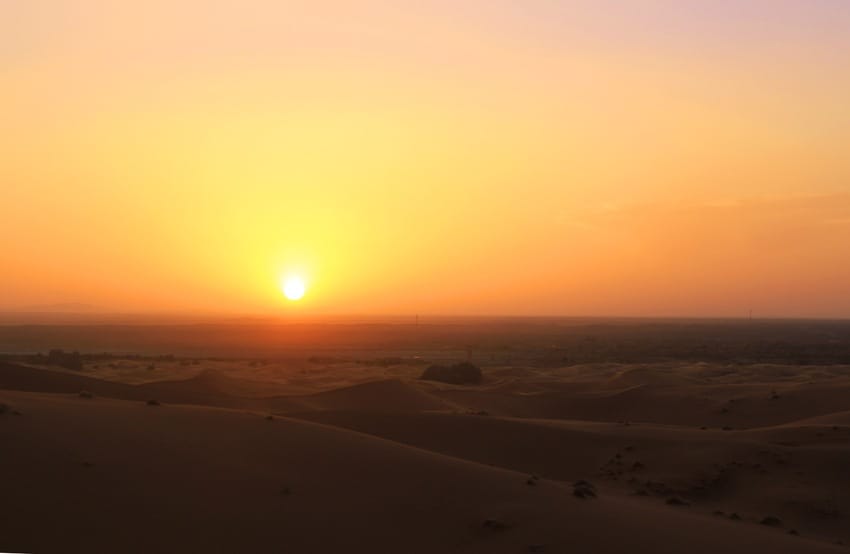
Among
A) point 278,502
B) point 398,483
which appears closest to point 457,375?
point 398,483

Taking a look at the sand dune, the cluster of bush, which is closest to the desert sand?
the sand dune

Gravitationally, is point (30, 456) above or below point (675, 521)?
above

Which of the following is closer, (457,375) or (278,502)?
(278,502)

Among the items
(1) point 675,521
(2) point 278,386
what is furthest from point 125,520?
(2) point 278,386

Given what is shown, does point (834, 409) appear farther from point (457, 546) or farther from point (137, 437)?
point (137, 437)

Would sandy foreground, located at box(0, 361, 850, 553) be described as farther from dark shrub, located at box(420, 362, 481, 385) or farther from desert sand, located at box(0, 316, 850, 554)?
dark shrub, located at box(420, 362, 481, 385)

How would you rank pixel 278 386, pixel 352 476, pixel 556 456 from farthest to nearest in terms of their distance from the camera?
1. pixel 278 386
2. pixel 556 456
3. pixel 352 476

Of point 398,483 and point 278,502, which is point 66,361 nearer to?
point 398,483
